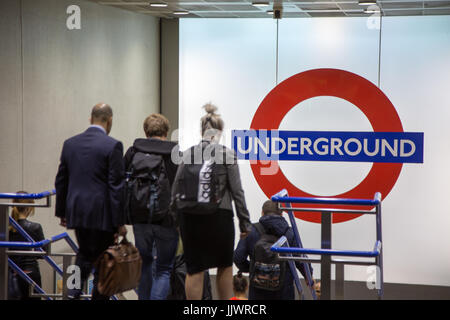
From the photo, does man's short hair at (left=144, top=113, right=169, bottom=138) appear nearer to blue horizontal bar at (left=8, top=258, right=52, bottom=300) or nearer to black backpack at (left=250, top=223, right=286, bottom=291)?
black backpack at (left=250, top=223, right=286, bottom=291)

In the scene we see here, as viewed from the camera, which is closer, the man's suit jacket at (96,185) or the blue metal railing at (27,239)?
the man's suit jacket at (96,185)

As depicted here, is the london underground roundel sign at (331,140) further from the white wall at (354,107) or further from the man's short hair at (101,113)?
the man's short hair at (101,113)

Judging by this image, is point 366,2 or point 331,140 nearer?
point 366,2

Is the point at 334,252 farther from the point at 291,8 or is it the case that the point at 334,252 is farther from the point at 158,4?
the point at 158,4

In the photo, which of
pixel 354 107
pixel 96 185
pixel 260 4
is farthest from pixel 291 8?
pixel 96 185

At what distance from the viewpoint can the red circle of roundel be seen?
6.72 meters

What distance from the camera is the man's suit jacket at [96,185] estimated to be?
3.54 metres

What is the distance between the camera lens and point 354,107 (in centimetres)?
677

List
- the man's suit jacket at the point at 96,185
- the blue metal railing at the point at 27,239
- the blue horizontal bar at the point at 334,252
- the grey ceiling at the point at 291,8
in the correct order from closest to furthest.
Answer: the blue horizontal bar at the point at 334,252
the man's suit jacket at the point at 96,185
the blue metal railing at the point at 27,239
the grey ceiling at the point at 291,8

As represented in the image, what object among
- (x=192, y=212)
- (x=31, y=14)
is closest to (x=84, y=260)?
(x=192, y=212)

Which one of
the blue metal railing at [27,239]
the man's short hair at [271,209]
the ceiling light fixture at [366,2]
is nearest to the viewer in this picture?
the blue metal railing at [27,239]

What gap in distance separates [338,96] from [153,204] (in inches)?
141
